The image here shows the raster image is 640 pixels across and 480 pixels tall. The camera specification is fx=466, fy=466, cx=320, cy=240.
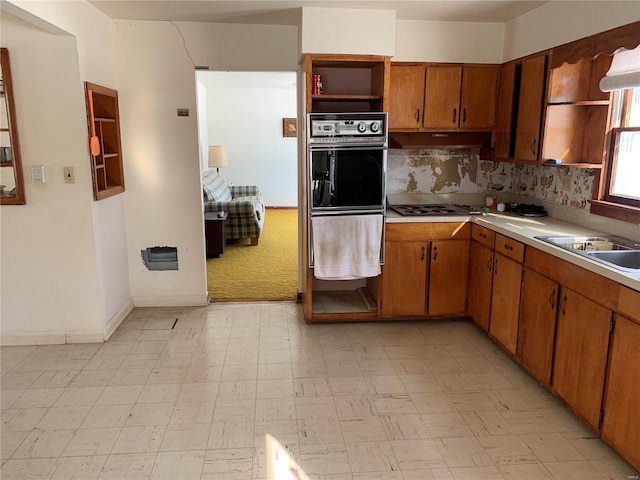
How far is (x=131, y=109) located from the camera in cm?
384

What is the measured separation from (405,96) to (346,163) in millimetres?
771

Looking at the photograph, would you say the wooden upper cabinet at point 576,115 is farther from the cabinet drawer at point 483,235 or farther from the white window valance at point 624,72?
the cabinet drawer at point 483,235

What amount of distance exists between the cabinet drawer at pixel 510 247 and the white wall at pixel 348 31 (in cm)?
156

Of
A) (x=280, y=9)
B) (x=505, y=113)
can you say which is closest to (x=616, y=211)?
(x=505, y=113)

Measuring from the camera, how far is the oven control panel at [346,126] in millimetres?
3314

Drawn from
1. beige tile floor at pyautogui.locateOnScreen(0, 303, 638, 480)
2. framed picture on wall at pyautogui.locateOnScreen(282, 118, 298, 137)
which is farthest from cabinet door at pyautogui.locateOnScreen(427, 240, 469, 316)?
framed picture on wall at pyautogui.locateOnScreen(282, 118, 298, 137)

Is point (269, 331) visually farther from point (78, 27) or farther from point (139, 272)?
point (78, 27)

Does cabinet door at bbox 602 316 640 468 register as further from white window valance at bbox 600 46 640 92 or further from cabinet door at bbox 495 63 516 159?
cabinet door at bbox 495 63 516 159

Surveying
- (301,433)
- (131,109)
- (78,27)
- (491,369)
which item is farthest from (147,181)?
(491,369)

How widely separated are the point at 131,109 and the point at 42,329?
72.4 inches

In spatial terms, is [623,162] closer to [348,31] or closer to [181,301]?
[348,31]

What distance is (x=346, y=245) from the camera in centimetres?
355

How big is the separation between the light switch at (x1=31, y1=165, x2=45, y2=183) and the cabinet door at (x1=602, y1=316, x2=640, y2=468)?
3470 mm

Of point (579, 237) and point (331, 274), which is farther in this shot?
point (331, 274)
